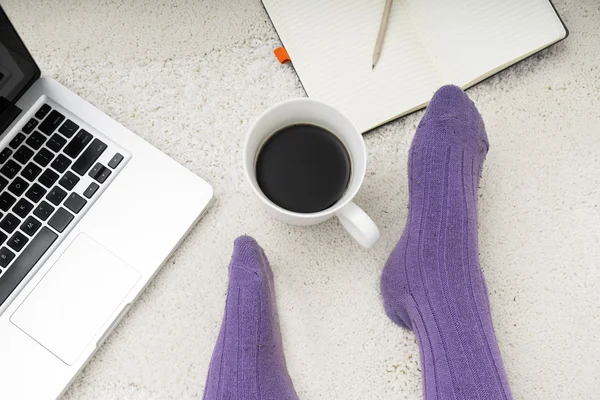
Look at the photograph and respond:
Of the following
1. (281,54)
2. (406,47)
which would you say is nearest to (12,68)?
(281,54)

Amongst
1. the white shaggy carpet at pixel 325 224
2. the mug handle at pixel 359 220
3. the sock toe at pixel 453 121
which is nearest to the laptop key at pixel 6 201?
the white shaggy carpet at pixel 325 224

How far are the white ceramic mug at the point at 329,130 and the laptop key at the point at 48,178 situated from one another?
19cm

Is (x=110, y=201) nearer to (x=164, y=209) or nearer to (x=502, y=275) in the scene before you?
(x=164, y=209)

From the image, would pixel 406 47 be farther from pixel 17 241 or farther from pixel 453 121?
pixel 17 241

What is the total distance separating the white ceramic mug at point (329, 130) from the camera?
1.76 ft

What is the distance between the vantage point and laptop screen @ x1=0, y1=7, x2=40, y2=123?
0.50 m

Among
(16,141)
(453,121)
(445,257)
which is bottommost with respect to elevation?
(445,257)

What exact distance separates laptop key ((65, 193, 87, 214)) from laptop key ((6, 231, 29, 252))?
0.05m

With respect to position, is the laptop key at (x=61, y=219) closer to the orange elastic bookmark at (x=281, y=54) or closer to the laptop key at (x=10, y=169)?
the laptop key at (x=10, y=169)

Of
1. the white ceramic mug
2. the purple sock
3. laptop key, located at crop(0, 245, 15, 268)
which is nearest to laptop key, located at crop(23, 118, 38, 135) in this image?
laptop key, located at crop(0, 245, 15, 268)

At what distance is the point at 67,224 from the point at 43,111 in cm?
11

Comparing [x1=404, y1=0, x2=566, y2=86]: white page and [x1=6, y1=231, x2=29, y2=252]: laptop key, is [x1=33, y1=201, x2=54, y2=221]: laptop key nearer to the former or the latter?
[x1=6, y1=231, x2=29, y2=252]: laptop key

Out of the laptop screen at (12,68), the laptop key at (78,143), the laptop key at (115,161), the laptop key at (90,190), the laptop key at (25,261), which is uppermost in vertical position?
the laptop screen at (12,68)

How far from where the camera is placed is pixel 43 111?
0.57 m
